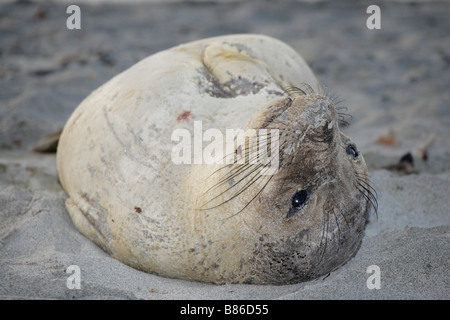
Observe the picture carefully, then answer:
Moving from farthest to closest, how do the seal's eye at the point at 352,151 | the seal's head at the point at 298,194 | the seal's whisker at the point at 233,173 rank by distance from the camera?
the seal's eye at the point at 352,151
the seal's whisker at the point at 233,173
the seal's head at the point at 298,194

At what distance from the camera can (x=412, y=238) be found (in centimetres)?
325

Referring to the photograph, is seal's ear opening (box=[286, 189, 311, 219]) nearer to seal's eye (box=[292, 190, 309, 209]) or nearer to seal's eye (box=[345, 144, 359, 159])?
seal's eye (box=[292, 190, 309, 209])

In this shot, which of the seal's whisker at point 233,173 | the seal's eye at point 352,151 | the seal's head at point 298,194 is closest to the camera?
the seal's head at point 298,194

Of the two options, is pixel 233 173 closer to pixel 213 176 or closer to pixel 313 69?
pixel 213 176

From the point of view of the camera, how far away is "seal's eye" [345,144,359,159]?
2.77 m

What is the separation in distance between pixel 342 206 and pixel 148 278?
3.63ft

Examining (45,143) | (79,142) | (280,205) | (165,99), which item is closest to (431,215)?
(280,205)

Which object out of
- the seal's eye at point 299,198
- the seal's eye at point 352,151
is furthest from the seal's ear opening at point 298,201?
the seal's eye at point 352,151

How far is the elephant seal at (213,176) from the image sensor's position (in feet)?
8.11

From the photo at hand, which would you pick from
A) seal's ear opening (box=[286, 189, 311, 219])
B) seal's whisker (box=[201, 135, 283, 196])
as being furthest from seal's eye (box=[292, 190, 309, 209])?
seal's whisker (box=[201, 135, 283, 196])

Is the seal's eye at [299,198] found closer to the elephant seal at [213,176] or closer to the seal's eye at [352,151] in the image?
the elephant seal at [213,176]

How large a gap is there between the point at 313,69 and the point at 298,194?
4130 millimetres

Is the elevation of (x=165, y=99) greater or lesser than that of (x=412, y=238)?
greater

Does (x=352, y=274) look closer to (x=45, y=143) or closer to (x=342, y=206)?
(x=342, y=206)
